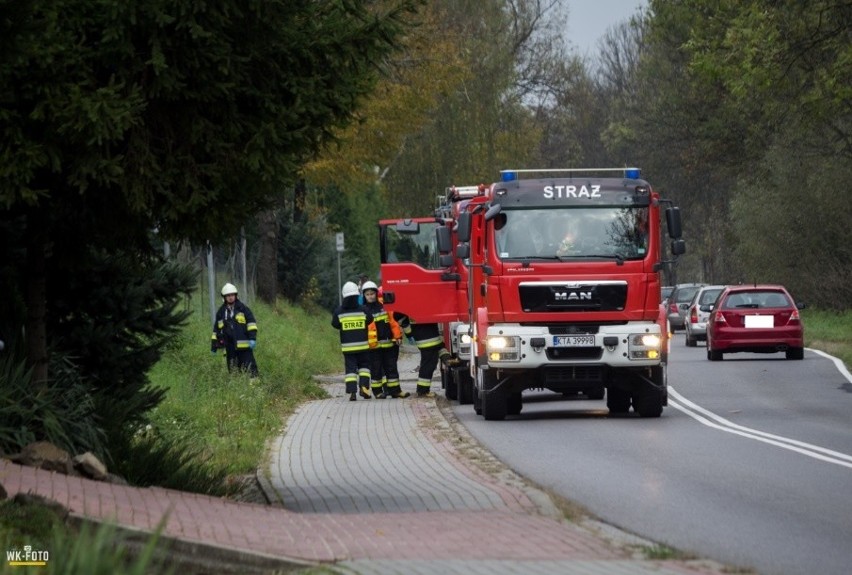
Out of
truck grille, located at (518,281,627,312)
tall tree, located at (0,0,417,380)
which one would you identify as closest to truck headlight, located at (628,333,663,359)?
truck grille, located at (518,281,627,312)

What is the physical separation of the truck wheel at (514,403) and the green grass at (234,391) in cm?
293

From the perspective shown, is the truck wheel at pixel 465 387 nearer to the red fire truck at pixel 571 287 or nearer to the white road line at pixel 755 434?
the white road line at pixel 755 434

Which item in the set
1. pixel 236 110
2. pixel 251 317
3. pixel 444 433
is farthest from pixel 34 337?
pixel 251 317

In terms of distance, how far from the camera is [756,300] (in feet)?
115

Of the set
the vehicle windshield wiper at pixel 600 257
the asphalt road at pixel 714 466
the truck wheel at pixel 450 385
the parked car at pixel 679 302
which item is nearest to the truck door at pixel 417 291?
the truck wheel at pixel 450 385

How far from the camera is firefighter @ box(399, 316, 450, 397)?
2555cm

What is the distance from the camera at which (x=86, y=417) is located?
12.5 m

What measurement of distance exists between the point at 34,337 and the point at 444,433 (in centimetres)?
611

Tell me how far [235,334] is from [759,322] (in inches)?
556

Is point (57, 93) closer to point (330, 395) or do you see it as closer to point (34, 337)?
point (34, 337)

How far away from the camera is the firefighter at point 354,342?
24.8 metres

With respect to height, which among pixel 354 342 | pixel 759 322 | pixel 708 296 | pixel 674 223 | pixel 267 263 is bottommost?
pixel 354 342

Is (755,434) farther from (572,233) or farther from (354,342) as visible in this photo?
(354,342)

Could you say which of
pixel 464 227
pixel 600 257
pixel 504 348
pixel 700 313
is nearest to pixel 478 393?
pixel 504 348
